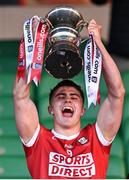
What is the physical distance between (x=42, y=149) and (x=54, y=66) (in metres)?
0.28

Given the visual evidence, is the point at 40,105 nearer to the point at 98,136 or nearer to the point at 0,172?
the point at 0,172

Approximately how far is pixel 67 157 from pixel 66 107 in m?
0.15

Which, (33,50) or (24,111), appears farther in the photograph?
(24,111)

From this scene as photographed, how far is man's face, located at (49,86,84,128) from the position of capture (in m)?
2.32

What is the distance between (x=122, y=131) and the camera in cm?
398

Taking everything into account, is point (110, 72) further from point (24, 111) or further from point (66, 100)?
point (24, 111)

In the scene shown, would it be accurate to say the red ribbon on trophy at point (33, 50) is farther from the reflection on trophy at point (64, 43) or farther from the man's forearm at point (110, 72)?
the man's forearm at point (110, 72)

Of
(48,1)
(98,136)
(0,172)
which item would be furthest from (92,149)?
(48,1)

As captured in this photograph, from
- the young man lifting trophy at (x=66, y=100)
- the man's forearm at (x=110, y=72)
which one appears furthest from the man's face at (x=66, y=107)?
the man's forearm at (x=110, y=72)

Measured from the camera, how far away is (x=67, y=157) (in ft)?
7.71

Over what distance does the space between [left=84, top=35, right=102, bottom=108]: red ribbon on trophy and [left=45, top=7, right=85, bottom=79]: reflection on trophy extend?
0.15ft

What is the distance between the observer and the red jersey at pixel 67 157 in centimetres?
234

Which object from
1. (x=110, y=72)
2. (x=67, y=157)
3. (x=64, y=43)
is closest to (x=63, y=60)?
(x=64, y=43)

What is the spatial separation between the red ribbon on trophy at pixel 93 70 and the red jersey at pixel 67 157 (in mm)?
164
